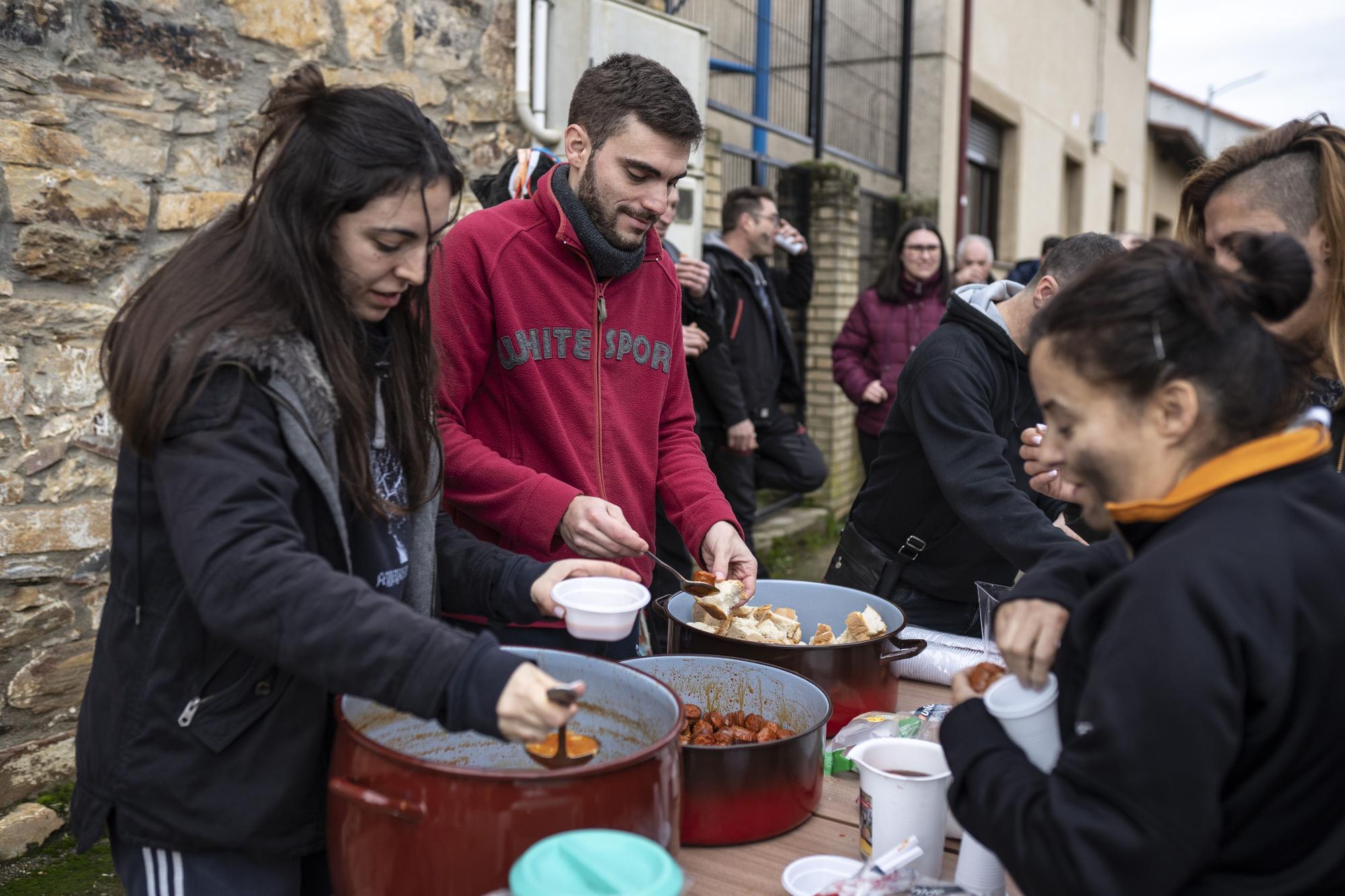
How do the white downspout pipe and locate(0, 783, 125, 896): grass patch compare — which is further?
the white downspout pipe

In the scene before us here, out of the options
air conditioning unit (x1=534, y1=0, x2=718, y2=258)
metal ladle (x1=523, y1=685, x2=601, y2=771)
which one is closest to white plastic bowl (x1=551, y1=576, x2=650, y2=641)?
metal ladle (x1=523, y1=685, x2=601, y2=771)

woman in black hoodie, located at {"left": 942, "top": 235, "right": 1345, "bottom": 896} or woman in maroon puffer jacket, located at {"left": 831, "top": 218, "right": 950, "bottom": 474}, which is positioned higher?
woman in maroon puffer jacket, located at {"left": 831, "top": 218, "right": 950, "bottom": 474}

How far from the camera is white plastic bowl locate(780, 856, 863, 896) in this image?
4.59ft

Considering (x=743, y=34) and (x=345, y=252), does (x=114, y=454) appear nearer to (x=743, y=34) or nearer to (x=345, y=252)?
(x=345, y=252)

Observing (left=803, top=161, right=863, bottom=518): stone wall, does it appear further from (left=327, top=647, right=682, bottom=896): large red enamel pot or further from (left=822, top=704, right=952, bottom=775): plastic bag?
(left=327, top=647, right=682, bottom=896): large red enamel pot

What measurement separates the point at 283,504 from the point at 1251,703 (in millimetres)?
1063

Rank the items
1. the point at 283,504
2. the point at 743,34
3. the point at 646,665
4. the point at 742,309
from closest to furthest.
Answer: the point at 283,504 < the point at 646,665 < the point at 742,309 < the point at 743,34

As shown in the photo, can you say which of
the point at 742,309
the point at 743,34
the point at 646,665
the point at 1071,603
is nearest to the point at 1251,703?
the point at 1071,603

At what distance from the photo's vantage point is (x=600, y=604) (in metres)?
1.54

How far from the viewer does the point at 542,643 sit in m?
2.25

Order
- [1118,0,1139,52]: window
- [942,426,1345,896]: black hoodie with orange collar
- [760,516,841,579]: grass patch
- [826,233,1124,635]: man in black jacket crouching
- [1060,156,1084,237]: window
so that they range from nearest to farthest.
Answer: [942,426,1345,896]: black hoodie with orange collar → [826,233,1124,635]: man in black jacket crouching → [760,516,841,579]: grass patch → [1060,156,1084,237]: window → [1118,0,1139,52]: window

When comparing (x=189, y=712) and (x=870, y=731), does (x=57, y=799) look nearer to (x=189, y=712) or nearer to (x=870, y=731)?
(x=189, y=712)

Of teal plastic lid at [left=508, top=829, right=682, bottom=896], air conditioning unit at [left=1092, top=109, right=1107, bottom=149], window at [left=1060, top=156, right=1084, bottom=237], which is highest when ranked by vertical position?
air conditioning unit at [left=1092, top=109, right=1107, bottom=149]

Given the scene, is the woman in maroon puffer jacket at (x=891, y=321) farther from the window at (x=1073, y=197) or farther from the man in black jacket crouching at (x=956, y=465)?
the window at (x=1073, y=197)
